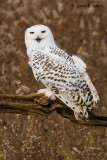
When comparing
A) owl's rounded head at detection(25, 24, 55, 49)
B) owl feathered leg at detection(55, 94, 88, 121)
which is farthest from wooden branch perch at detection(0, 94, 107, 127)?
owl's rounded head at detection(25, 24, 55, 49)

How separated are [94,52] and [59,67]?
1.68 m

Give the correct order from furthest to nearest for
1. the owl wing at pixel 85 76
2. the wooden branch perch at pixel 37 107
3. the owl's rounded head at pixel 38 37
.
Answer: the owl's rounded head at pixel 38 37 → the owl wing at pixel 85 76 → the wooden branch perch at pixel 37 107

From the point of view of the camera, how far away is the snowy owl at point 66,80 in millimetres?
2936

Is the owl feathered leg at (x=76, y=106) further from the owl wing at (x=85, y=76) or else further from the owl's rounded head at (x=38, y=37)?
the owl's rounded head at (x=38, y=37)

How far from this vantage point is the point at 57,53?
3119 mm

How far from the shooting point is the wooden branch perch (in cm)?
276

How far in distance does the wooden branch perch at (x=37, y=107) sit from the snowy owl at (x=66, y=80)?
0.24 feet

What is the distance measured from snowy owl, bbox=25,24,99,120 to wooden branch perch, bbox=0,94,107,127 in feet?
0.24

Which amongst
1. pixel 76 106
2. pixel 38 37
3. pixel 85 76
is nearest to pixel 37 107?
pixel 76 106

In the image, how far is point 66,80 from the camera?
297cm

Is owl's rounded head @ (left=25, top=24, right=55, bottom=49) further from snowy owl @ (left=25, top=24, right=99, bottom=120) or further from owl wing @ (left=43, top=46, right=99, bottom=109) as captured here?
owl wing @ (left=43, top=46, right=99, bottom=109)

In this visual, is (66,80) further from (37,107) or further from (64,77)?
(37,107)

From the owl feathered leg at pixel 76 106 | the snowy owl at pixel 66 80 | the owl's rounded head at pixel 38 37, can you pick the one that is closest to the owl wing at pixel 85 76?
the snowy owl at pixel 66 80

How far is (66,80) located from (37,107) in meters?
0.36
